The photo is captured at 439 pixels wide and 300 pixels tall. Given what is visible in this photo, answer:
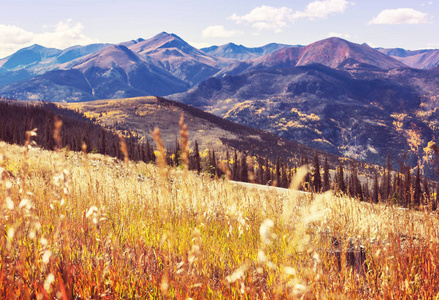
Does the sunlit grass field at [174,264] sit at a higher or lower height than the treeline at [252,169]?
higher

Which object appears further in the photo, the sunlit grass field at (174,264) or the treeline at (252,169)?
the treeline at (252,169)

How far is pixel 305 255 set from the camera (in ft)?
11.5

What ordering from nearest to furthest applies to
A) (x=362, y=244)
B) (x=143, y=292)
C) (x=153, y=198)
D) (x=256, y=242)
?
(x=143, y=292), (x=256, y=242), (x=362, y=244), (x=153, y=198)

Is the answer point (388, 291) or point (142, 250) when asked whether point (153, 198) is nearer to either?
point (142, 250)

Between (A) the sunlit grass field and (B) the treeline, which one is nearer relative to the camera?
(A) the sunlit grass field

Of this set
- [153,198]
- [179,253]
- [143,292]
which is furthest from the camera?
[153,198]

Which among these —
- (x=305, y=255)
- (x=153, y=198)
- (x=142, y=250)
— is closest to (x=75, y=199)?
(x=153, y=198)

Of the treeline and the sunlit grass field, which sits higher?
the sunlit grass field

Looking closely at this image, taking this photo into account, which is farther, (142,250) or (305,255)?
(305,255)

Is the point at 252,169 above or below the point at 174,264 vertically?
above

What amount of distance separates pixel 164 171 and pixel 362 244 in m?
3.47

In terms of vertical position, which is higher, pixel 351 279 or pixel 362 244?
pixel 351 279

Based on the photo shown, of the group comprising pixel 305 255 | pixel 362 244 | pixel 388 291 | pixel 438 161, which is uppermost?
pixel 438 161

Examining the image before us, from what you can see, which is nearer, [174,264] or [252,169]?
[174,264]
